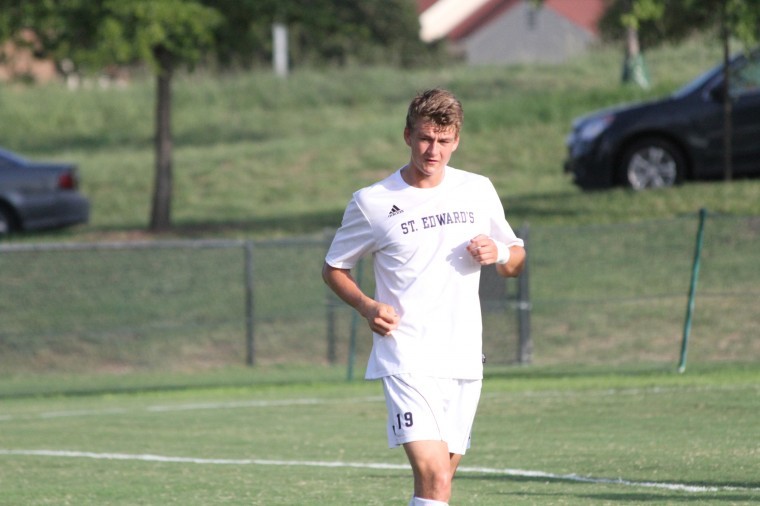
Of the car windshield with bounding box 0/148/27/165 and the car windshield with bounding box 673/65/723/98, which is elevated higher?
the car windshield with bounding box 673/65/723/98

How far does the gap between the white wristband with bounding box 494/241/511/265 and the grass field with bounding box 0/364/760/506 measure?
225cm

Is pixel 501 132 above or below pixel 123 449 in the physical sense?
above

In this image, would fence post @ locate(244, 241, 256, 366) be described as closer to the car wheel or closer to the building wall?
the car wheel

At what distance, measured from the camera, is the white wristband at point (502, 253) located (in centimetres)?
645

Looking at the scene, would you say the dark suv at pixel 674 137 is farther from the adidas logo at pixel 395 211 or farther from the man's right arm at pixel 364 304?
the adidas logo at pixel 395 211

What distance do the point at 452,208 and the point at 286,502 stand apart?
2863 mm

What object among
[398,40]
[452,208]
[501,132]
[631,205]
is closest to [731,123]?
[631,205]

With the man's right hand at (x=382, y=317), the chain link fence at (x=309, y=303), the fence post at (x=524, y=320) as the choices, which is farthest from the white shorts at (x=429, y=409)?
the fence post at (x=524, y=320)

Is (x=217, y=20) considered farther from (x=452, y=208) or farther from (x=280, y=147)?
(x=452, y=208)

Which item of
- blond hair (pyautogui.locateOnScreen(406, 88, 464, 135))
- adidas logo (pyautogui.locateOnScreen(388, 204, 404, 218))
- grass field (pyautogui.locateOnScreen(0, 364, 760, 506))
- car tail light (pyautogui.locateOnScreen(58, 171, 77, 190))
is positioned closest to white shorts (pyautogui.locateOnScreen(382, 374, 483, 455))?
adidas logo (pyautogui.locateOnScreen(388, 204, 404, 218))

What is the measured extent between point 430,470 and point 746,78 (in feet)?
60.2

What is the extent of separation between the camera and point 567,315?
20.7m

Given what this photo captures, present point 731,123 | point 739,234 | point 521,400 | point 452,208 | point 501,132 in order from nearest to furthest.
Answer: point 452,208 → point 521,400 → point 739,234 → point 731,123 → point 501,132

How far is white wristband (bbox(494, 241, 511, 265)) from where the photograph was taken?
21.2ft
